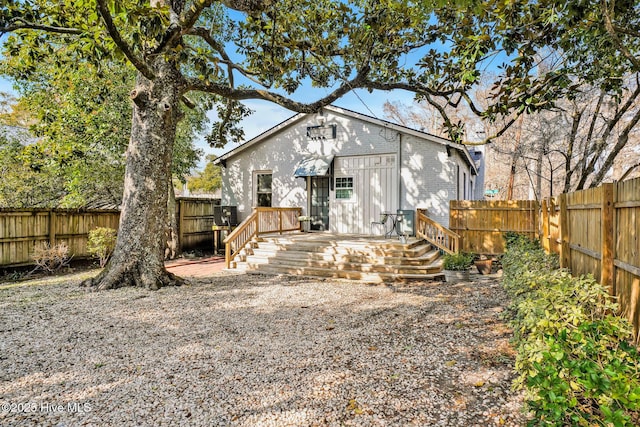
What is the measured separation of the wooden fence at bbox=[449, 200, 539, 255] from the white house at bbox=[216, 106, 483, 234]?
0.44m

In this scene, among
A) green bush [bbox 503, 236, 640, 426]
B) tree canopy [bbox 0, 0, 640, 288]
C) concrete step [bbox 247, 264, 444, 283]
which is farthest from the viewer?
concrete step [bbox 247, 264, 444, 283]

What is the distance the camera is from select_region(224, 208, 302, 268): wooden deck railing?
9773 millimetres

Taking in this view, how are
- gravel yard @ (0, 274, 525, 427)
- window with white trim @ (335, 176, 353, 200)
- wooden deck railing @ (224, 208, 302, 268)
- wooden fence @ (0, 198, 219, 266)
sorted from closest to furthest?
gravel yard @ (0, 274, 525, 427) < wooden fence @ (0, 198, 219, 266) < wooden deck railing @ (224, 208, 302, 268) < window with white trim @ (335, 176, 353, 200)

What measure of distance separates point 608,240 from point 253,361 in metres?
3.64

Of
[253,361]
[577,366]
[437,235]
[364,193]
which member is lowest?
[253,361]

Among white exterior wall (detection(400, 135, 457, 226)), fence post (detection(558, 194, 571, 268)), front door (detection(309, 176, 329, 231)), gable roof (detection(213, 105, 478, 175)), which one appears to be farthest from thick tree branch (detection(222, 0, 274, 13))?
front door (detection(309, 176, 329, 231))

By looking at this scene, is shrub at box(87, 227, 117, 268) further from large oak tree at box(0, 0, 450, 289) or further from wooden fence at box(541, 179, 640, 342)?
wooden fence at box(541, 179, 640, 342)

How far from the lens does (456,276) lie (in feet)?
25.7

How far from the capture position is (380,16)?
6.00 metres

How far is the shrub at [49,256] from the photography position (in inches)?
354

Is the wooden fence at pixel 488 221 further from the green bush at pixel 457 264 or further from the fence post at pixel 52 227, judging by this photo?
the fence post at pixel 52 227

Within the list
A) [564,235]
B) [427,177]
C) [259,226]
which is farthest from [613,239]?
[259,226]

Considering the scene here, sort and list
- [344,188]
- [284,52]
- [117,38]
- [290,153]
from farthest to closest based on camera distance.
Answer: [290,153]
[344,188]
[284,52]
[117,38]

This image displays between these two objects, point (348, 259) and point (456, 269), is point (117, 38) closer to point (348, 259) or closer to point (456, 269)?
point (348, 259)
